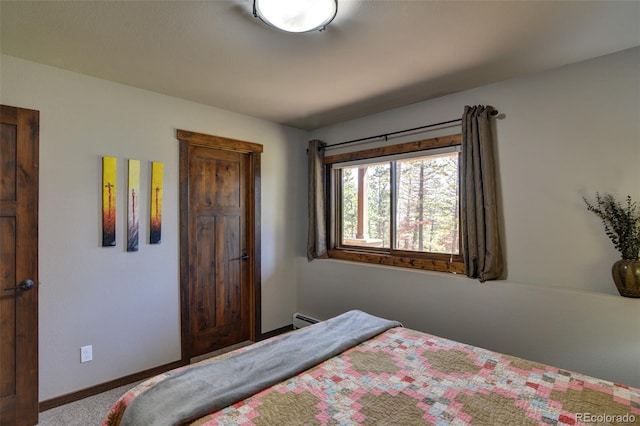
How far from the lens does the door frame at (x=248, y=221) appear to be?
2.97 meters

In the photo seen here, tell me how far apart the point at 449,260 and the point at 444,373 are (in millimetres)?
1419

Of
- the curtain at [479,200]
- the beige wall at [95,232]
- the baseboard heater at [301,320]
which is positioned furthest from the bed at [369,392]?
the baseboard heater at [301,320]

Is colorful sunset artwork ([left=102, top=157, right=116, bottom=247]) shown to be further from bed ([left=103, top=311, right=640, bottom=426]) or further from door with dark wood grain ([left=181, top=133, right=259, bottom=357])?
bed ([left=103, top=311, right=640, bottom=426])

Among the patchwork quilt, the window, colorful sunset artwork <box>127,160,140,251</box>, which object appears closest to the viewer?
the patchwork quilt

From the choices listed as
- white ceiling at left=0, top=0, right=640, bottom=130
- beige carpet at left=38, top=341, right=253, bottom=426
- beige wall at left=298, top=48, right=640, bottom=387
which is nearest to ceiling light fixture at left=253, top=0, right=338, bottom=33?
white ceiling at left=0, top=0, right=640, bottom=130

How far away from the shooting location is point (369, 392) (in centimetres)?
144

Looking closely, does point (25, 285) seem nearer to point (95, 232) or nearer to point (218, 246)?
point (95, 232)

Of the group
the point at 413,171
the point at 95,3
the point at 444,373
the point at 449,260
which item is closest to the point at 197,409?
the point at 444,373

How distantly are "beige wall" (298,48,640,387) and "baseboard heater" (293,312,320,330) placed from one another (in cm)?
136

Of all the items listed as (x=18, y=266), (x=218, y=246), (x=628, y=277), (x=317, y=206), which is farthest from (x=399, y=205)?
(x=18, y=266)

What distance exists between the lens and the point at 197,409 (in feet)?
4.10

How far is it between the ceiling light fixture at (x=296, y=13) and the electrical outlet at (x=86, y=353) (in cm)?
260

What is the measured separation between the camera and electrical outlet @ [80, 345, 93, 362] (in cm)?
241

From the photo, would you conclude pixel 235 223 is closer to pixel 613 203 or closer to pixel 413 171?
pixel 413 171
